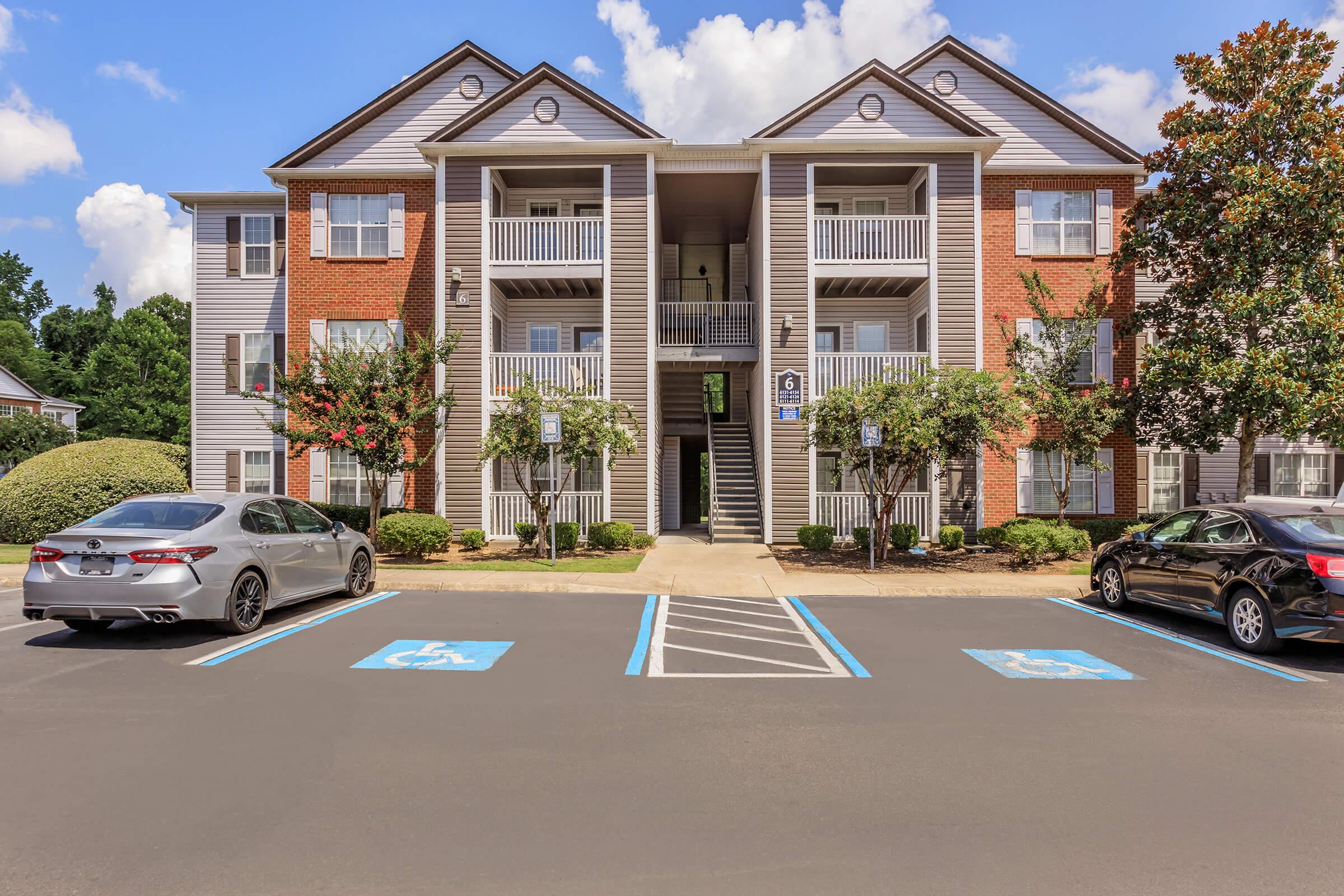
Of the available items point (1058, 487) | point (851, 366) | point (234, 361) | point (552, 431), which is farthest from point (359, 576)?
point (1058, 487)

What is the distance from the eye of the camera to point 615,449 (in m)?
14.4

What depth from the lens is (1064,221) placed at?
1825 centimetres

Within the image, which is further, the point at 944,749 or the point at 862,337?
the point at 862,337

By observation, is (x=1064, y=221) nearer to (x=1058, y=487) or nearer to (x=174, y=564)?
(x=1058, y=487)

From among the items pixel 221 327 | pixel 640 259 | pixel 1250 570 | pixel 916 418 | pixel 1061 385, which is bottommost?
pixel 1250 570

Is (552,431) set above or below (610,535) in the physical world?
above

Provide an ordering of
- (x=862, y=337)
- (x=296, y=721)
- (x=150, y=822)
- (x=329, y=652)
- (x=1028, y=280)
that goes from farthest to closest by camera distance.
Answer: (x=862, y=337) < (x=1028, y=280) < (x=329, y=652) < (x=296, y=721) < (x=150, y=822)

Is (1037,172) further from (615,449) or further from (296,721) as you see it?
(296,721)

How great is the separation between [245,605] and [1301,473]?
2554cm

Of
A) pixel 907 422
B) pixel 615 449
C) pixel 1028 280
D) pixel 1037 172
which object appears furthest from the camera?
pixel 1037 172

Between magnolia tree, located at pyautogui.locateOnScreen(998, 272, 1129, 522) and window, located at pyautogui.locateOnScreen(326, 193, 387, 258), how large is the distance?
15.9 meters

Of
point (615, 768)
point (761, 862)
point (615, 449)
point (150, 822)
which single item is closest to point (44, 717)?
point (150, 822)

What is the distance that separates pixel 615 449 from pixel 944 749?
33.5 ft

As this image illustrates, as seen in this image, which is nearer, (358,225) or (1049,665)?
(1049,665)
